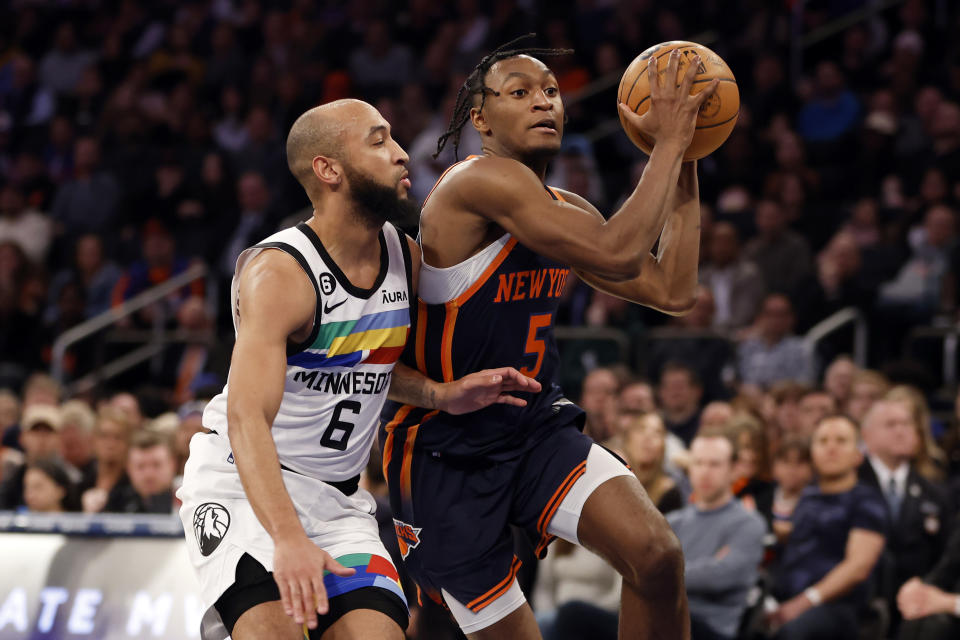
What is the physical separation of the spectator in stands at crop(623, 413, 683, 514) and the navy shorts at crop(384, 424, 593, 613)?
294 cm

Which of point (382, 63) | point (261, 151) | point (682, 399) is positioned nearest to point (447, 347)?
point (682, 399)

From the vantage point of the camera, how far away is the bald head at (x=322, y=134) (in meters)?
3.84

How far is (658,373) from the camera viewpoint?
989 cm

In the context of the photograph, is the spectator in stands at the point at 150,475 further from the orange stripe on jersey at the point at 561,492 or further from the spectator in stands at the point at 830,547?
the orange stripe on jersey at the point at 561,492

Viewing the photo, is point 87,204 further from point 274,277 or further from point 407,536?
point 274,277

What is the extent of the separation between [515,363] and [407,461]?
20.0 inches

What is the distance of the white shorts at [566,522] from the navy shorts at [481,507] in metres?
0.02

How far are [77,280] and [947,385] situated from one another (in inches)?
325

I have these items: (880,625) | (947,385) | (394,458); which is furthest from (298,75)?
(394,458)

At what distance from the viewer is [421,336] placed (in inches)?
167

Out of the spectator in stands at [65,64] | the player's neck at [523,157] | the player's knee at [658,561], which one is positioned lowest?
the player's knee at [658,561]

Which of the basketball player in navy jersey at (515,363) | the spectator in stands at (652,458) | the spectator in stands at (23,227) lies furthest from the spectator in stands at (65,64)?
the basketball player in navy jersey at (515,363)

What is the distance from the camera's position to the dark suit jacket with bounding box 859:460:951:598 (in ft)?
23.3

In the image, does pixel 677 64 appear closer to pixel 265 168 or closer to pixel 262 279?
pixel 262 279
